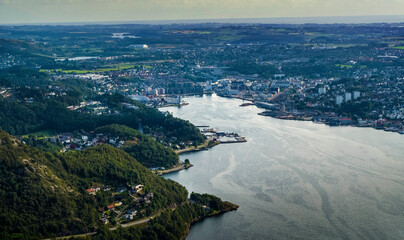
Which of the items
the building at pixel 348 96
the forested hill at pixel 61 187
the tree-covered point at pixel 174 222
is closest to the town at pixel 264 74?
the building at pixel 348 96

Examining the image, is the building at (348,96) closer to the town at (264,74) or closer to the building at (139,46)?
the town at (264,74)

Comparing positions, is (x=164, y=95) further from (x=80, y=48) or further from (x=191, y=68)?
(x=80, y=48)

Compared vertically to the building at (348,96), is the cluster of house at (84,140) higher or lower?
lower

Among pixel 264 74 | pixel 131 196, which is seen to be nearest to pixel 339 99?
pixel 264 74

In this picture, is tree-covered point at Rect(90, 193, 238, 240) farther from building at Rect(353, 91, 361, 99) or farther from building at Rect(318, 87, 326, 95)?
building at Rect(318, 87, 326, 95)

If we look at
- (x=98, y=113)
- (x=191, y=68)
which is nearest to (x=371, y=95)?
(x=98, y=113)

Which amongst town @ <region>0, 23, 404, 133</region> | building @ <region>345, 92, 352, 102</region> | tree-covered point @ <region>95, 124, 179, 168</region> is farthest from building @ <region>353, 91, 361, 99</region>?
tree-covered point @ <region>95, 124, 179, 168</region>

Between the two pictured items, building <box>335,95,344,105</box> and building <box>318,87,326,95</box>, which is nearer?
building <box>335,95,344,105</box>

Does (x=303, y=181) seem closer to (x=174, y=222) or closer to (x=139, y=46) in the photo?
(x=174, y=222)
